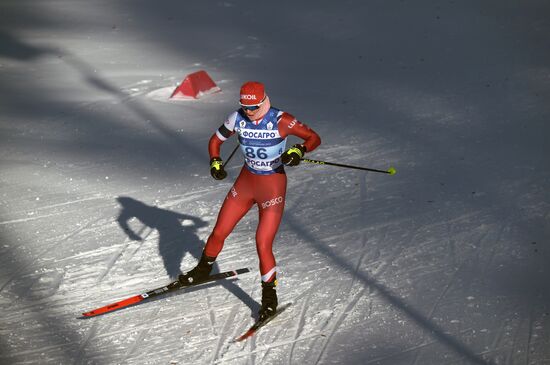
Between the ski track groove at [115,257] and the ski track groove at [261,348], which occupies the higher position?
the ski track groove at [261,348]

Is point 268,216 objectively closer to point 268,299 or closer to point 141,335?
point 268,299

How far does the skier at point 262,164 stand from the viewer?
6.87 m

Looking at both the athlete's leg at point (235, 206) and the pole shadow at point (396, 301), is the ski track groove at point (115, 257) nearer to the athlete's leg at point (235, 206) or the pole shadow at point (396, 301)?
the athlete's leg at point (235, 206)

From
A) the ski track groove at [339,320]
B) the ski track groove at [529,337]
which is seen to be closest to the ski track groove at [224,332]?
the ski track groove at [339,320]

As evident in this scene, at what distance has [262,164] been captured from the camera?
7035mm

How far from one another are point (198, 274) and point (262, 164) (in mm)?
1149

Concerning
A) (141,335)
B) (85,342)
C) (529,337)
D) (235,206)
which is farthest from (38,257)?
(529,337)

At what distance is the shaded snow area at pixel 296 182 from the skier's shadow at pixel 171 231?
25 mm

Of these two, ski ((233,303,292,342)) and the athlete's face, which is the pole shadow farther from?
the athlete's face

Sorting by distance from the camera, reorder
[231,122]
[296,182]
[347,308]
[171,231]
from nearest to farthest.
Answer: [231,122] → [347,308] → [171,231] → [296,182]

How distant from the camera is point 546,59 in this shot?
13109 mm

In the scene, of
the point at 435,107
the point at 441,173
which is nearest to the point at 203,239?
the point at 441,173

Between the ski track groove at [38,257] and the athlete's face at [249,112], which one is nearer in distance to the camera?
the athlete's face at [249,112]

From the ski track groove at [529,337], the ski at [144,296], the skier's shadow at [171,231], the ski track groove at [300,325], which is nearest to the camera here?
the ski track groove at [529,337]
